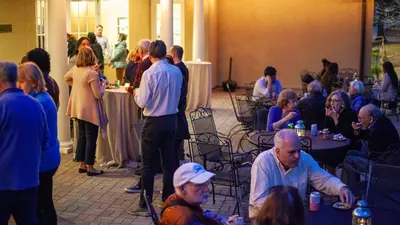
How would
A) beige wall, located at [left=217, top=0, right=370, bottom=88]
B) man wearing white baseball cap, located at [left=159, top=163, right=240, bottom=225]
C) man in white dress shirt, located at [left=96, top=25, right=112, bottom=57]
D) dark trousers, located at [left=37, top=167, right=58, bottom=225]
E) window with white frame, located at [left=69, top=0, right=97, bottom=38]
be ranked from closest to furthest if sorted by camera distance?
man wearing white baseball cap, located at [left=159, top=163, right=240, bottom=225] < dark trousers, located at [left=37, top=167, right=58, bottom=225] < man in white dress shirt, located at [left=96, top=25, right=112, bottom=57] < window with white frame, located at [left=69, top=0, right=97, bottom=38] < beige wall, located at [left=217, top=0, right=370, bottom=88]

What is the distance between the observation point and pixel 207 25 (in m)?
17.5

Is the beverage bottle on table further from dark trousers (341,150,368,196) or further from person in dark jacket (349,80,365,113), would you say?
person in dark jacket (349,80,365,113)

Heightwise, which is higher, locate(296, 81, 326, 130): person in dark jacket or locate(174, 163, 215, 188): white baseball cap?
locate(174, 163, 215, 188): white baseball cap

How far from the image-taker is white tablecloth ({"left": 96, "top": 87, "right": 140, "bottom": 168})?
8125mm

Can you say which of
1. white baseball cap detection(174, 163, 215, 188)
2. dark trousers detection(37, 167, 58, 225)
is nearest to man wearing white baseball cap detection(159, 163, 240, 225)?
white baseball cap detection(174, 163, 215, 188)

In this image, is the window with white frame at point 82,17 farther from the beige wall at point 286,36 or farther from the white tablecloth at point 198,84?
the beige wall at point 286,36

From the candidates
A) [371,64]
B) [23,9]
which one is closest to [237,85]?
[371,64]

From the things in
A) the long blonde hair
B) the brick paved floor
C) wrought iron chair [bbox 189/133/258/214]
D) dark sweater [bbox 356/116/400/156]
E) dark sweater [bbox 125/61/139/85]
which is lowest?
the brick paved floor

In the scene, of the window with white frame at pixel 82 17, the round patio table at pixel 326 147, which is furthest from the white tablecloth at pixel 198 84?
the round patio table at pixel 326 147

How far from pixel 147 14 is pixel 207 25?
6.54ft

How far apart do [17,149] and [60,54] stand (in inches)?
199

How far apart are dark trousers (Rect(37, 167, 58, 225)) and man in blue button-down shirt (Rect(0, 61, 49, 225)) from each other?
1.92ft

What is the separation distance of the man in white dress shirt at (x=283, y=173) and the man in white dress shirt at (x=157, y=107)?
1863 millimetres

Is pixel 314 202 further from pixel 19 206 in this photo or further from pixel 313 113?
pixel 313 113
